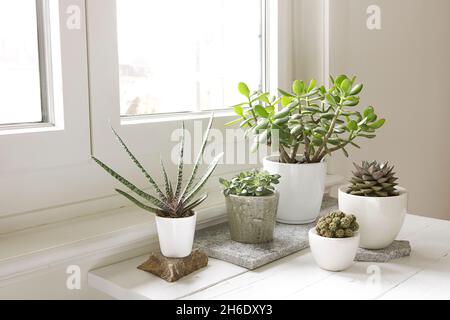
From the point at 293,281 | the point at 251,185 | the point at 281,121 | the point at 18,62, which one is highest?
the point at 18,62

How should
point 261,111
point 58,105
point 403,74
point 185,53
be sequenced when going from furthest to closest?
point 403,74 → point 185,53 → point 261,111 → point 58,105

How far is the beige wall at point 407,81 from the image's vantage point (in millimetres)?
1440

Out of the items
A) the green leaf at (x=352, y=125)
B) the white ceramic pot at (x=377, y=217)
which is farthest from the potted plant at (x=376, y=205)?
the green leaf at (x=352, y=125)

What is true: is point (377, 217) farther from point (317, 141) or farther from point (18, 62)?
point (18, 62)

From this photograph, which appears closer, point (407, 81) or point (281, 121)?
point (281, 121)

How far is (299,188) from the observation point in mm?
1052

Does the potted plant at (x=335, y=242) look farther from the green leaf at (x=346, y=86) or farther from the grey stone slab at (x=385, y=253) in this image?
the green leaf at (x=346, y=86)

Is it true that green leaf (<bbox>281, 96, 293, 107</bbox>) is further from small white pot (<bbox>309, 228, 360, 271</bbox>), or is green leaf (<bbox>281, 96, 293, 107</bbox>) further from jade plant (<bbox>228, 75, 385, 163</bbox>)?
small white pot (<bbox>309, 228, 360, 271</bbox>)

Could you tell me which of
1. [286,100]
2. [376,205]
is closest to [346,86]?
[286,100]

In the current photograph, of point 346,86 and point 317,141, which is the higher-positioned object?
point 346,86

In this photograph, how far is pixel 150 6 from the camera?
1089 mm

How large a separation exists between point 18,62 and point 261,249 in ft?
1.68

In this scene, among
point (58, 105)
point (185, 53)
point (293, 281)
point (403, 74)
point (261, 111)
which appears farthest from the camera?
point (403, 74)
